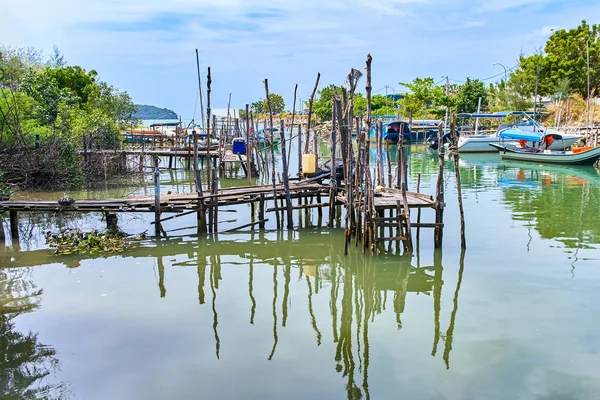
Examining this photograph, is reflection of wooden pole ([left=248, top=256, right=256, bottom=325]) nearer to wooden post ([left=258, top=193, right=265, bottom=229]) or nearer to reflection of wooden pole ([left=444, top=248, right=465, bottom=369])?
wooden post ([left=258, top=193, right=265, bottom=229])

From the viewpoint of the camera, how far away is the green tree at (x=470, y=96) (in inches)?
1714

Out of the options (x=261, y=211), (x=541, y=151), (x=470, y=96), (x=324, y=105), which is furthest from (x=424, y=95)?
(x=261, y=211)

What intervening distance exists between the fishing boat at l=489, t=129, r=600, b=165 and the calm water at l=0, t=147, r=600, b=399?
13.2 m

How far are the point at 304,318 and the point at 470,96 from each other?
4049 centimetres

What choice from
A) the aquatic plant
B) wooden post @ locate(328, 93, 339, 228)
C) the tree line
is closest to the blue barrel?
the tree line

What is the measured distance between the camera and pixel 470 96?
43.6m

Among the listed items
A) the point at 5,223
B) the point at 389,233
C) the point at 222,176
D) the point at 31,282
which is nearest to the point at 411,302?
the point at 389,233

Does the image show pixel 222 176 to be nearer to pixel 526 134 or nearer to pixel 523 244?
pixel 523 244

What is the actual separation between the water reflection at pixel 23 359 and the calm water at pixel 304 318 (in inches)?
0.9

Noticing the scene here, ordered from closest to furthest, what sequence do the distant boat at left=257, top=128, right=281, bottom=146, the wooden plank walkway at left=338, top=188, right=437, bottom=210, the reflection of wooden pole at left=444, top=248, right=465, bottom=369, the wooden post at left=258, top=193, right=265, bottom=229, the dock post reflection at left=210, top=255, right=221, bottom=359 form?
the reflection of wooden pole at left=444, top=248, right=465, bottom=369 < the dock post reflection at left=210, top=255, right=221, bottom=359 < the wooden plank walkway at left=338, top=188, right=437, bottom=210 < the wooden post at left=258, top=193, right=265, bottom=229 < the distant boat at left=257, top=128, right=281, bottom=146

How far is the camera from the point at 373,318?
272 inches

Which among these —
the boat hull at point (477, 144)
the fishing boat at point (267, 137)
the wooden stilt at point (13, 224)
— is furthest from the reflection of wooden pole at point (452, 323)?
the boat hull at point (477, 144)

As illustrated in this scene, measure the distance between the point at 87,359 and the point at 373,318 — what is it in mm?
3449

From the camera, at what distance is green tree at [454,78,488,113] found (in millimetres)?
43544
